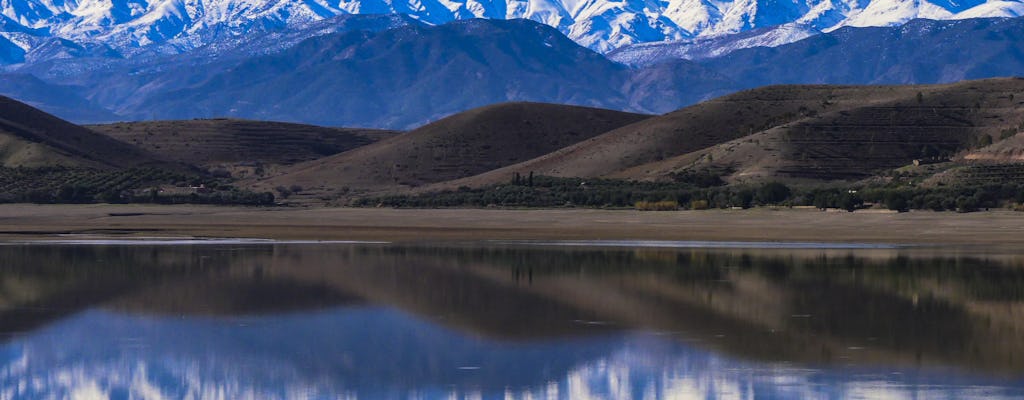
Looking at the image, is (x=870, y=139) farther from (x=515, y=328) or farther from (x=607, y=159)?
(x=515, y=328)

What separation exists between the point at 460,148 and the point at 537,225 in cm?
8646

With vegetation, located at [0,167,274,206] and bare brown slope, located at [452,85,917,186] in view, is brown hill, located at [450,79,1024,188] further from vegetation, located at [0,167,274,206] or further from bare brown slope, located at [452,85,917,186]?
vegetation, located at [0,167,274,206]

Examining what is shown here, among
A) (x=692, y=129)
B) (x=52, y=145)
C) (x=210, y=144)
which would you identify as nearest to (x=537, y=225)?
(x=692, y=129)

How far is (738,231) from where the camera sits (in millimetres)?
68625

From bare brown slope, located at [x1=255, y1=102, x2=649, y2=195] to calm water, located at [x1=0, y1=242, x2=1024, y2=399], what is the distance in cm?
10239

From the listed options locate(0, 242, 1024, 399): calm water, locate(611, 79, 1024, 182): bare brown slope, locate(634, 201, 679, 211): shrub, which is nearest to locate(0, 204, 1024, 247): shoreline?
locate(634, 201, 679, 211): shrub

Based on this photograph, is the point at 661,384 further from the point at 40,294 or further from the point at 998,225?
the point at 998,225

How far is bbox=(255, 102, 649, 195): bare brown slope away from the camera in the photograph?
504ft

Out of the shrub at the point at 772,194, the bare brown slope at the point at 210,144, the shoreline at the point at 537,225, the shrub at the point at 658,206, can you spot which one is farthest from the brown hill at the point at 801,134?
the bare brown slope at the point at 210,144

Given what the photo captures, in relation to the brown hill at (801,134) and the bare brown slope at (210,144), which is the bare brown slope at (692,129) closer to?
the brown hill at (801,134)

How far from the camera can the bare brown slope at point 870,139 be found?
11175 cm

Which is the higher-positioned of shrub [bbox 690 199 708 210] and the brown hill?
the brown hill

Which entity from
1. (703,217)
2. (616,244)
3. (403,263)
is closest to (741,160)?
(703,217)

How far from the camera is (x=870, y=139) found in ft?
394
